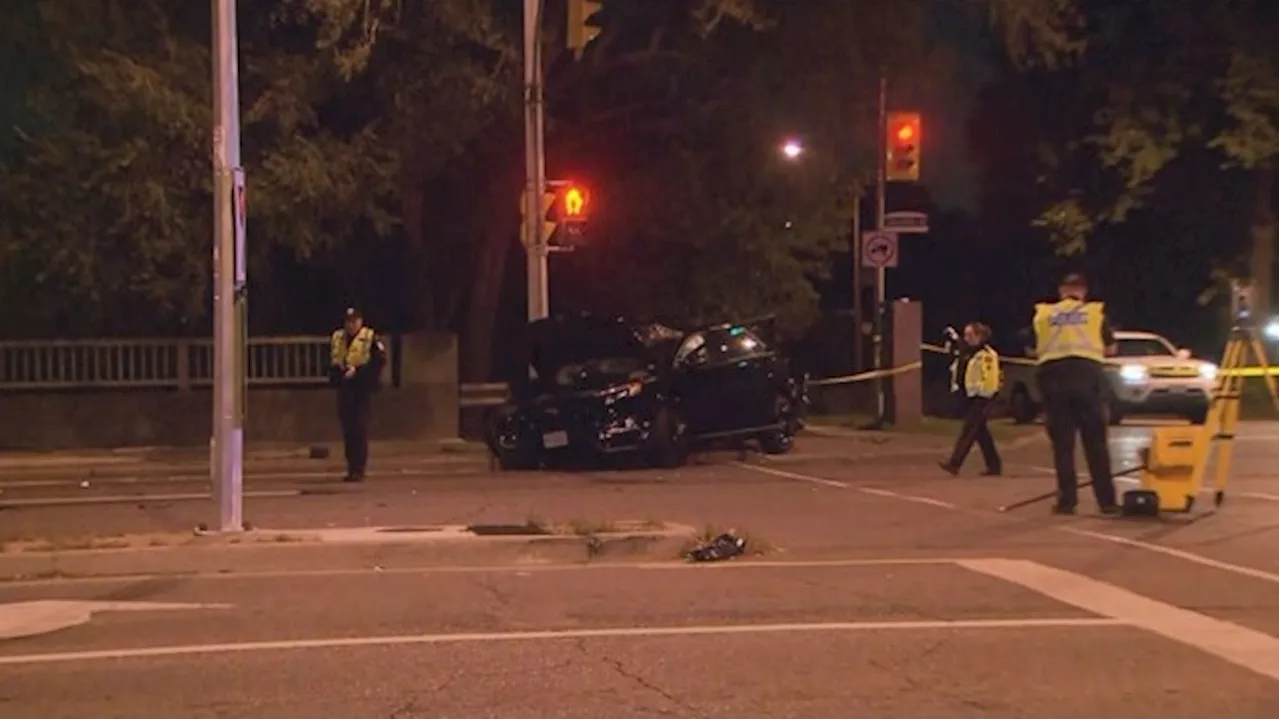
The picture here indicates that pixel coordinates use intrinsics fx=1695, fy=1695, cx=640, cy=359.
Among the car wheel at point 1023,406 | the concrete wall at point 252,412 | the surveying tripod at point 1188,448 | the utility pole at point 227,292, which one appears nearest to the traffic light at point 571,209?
the concrete wall at point 252,412

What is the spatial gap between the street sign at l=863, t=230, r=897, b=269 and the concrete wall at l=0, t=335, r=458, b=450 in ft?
20.1

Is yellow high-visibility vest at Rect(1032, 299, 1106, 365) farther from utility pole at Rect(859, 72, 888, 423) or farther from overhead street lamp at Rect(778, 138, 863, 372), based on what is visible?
overhead street lamp at Rect(778, 138, 863, 372)

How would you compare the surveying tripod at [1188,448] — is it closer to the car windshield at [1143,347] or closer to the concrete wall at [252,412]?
the concrete wall at [252,412]

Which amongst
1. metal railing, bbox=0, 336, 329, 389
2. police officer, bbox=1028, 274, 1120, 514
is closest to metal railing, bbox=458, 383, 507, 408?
metal railing, bbox=0, 336, 329, 389

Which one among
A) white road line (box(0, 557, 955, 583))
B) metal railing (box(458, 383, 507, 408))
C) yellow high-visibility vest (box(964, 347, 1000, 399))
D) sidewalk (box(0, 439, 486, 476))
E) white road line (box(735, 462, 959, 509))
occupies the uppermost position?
yellow high-visibility vest (box(964, 347, 1000, 399))

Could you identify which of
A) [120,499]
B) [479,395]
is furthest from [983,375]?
[479,395]

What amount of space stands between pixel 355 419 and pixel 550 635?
9118 mm

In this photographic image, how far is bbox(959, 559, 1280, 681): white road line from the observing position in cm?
835

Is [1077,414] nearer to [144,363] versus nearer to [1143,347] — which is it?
[144,363]

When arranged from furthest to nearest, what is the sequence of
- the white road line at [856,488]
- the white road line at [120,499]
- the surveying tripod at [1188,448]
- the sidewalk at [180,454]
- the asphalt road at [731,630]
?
1. the sidewalk at [180,454]
2. the white road line at [120,499]
3. the white road line at [856,488]
4. the surveying tripod at [1188,448]
5. the asphalt road at [731,630]

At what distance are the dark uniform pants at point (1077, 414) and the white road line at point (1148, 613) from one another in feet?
8.07

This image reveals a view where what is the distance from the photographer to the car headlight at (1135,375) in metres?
26.0

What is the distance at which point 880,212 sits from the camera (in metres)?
24.9

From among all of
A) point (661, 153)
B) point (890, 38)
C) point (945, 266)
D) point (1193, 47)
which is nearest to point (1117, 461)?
point (890, 38)
